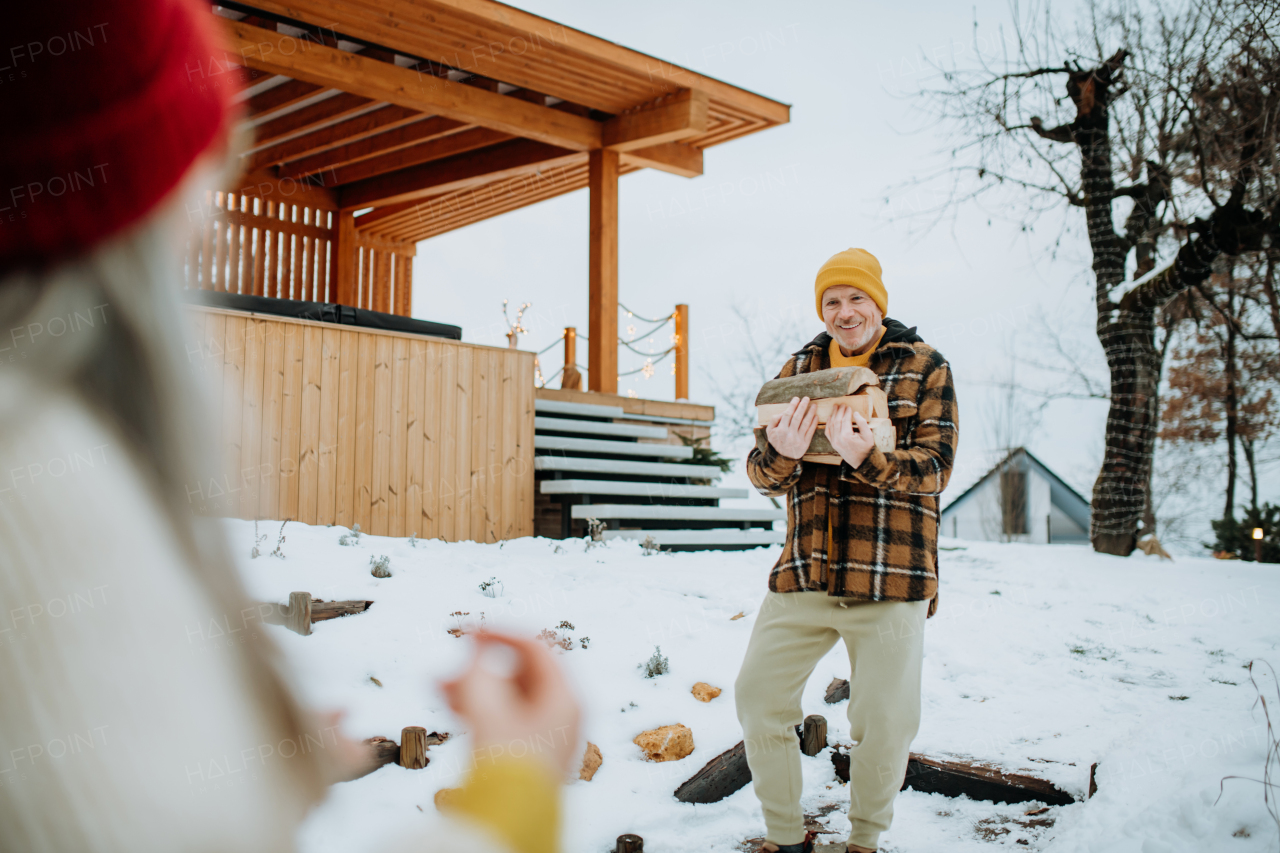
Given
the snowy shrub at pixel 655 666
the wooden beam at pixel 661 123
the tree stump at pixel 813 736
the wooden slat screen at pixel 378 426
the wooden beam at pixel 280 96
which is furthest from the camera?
the wooden beam at pixel 280 96

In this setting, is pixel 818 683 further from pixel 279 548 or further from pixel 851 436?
pixel 279 548

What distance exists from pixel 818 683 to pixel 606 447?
169 inches

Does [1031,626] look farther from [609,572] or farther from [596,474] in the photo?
[596,474]

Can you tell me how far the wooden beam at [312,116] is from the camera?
30.0 feet

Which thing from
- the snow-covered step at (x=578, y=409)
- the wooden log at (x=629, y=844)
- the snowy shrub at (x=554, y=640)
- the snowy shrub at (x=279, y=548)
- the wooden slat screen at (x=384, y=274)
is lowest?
the wooden log at (x=629, y=844)

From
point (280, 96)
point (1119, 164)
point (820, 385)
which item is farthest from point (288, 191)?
point (820, 385)

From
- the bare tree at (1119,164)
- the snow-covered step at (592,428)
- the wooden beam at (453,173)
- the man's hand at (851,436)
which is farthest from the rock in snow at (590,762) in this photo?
the bare tree at (1119,164)

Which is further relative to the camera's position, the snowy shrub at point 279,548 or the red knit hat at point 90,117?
the snowy shrub at point 279,548

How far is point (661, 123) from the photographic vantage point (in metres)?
8.26

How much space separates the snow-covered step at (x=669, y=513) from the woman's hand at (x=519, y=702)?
6.09 m

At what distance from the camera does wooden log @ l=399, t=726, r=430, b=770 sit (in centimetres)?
296

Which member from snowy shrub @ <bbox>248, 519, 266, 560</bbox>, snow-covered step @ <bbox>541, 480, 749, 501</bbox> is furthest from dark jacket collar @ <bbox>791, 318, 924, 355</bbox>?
snow-covered step @ <bbox>541, 480, 749, 501</bbox>

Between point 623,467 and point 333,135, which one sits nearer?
point 623,467

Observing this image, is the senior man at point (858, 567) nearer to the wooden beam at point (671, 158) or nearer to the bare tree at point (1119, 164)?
the bare tree at point (1119, 164)
